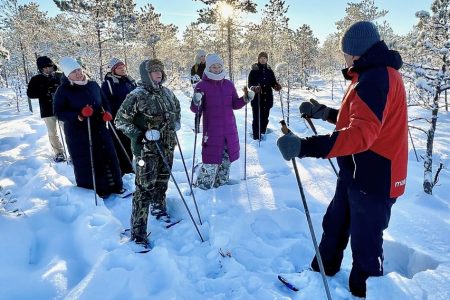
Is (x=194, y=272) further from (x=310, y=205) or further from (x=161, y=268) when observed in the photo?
(x=310, y=205)

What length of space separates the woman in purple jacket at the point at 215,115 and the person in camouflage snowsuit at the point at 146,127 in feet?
2.99

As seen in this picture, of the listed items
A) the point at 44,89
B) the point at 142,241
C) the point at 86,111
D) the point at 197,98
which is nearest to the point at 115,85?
the point at 86,111

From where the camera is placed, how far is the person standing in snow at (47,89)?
704 cm

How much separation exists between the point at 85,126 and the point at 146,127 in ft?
5.49

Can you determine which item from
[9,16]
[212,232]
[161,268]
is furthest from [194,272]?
[9,16]

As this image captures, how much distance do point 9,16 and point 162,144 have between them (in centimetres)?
2724

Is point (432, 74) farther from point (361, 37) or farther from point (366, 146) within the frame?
point (366, 146)

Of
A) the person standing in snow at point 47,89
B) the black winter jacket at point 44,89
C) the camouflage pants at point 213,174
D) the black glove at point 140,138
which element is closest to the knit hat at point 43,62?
the person standing in snow at point 47,89

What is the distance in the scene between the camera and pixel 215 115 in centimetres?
507

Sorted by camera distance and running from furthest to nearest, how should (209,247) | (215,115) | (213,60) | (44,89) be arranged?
(44,89) < (215,115) < (213,60) < (209,247)

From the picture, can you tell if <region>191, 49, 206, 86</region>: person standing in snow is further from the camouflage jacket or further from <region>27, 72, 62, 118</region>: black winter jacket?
the camouflage jacket

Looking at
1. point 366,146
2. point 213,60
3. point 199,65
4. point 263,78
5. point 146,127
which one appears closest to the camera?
point 366,146

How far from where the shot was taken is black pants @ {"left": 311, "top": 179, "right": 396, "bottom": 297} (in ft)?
7.77

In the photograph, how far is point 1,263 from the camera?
3.17m
